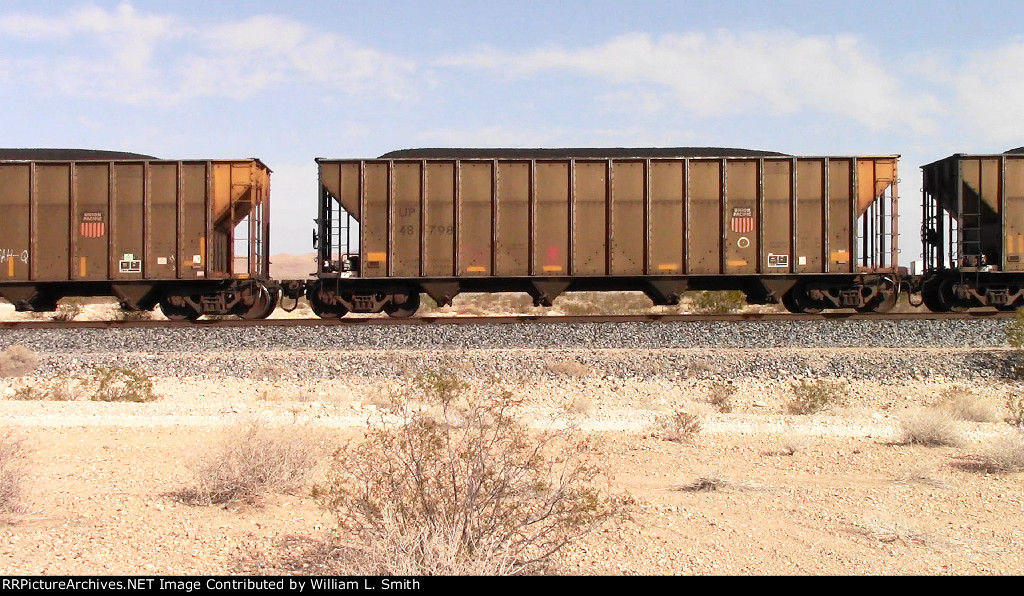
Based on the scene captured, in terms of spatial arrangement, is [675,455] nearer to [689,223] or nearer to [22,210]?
[689,223]

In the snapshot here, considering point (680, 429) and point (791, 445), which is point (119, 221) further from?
point (791, 445)

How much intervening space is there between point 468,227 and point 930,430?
11.0m

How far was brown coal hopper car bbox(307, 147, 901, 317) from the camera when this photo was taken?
703 inches

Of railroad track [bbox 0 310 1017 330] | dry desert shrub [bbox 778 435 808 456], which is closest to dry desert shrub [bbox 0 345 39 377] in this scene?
railroad track [bbox 0 310 1017 330]

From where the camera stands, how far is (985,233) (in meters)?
18.7

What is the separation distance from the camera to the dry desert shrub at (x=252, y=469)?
634cm

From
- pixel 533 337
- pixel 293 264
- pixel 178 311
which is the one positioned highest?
pixel 293 264

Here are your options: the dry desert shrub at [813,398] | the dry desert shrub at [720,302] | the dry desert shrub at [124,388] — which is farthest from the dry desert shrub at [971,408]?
the dry desert shrub at [720,302]

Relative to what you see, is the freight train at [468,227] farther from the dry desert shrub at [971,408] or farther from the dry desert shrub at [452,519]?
the dry desert shrub at [452,519]

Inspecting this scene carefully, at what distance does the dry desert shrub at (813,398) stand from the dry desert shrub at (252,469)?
6.33 meters

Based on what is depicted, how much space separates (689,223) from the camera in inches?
706

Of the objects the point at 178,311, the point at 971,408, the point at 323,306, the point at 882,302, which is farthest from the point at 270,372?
the point at 882,302
